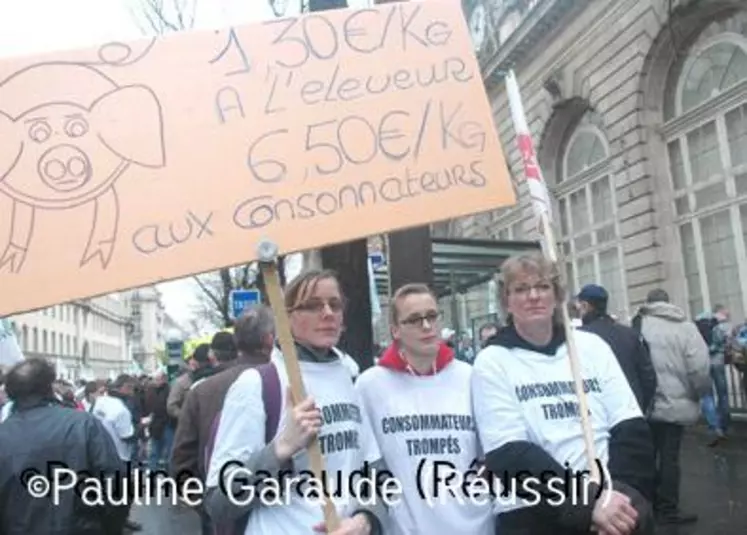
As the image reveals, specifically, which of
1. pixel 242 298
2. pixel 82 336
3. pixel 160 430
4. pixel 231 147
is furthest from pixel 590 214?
pixel 82 336

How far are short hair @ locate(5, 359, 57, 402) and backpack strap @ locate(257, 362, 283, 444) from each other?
186 centimetres

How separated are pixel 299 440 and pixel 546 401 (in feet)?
3.22

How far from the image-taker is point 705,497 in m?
7.74

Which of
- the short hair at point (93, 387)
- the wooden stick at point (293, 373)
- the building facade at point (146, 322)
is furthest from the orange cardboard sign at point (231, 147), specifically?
the building facade at point (146, 322)

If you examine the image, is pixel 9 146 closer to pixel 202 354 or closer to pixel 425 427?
pixel 425 427

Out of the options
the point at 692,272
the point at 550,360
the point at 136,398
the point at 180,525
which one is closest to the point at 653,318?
the point at 550,360

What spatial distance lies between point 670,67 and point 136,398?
12807 mm

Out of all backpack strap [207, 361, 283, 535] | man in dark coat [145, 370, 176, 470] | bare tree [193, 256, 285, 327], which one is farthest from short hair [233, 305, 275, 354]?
bare tree [193, 256, 285, 327]

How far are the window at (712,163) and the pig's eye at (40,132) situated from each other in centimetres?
1367

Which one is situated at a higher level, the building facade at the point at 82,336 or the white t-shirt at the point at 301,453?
A: the building facade at the point at 82,336

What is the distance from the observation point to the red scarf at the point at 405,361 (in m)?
3.00

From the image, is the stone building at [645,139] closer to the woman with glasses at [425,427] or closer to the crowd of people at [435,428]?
the crowd of people at [435,428]

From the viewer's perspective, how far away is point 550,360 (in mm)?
2922

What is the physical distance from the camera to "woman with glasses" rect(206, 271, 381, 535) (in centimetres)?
241
